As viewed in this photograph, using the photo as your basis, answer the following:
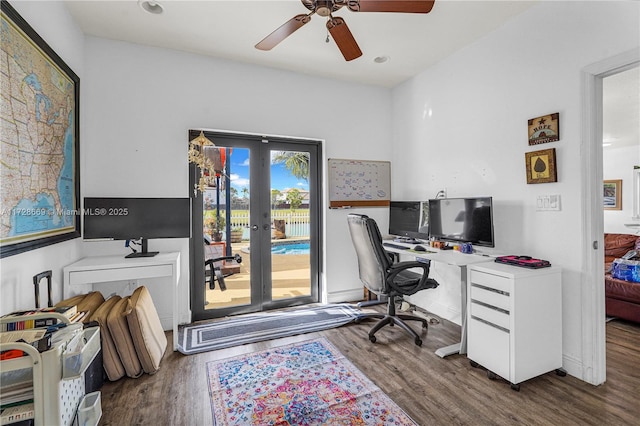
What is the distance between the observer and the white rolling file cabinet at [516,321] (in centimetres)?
199

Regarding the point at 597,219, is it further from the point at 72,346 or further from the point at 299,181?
the point at 72,346

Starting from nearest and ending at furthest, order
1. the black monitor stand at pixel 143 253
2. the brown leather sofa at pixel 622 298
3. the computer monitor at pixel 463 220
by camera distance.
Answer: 1. the computer monitor at pixel 463 220
2. the black monitor stand at pixel 143 253
3. the brown leather sofa at pixel 622 298

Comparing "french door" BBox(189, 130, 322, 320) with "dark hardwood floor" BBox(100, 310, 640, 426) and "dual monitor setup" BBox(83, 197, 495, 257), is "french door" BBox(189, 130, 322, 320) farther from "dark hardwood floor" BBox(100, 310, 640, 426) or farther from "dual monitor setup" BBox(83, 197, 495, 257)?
"dark hardwood floor" BBox(100, 310, 640, 426)

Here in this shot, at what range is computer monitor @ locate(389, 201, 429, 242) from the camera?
10.8ft

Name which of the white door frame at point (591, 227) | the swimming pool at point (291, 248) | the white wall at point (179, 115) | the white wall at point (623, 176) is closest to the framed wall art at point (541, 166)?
the white door frame at point (591, 227)

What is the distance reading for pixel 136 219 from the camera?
8.80ft

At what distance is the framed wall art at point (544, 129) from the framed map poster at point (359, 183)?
1.82 m

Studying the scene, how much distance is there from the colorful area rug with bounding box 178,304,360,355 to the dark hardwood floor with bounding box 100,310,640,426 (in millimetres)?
155

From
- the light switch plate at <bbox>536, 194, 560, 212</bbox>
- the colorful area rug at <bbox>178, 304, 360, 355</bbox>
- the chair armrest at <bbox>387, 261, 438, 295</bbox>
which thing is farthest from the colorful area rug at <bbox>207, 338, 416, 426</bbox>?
the light switch plate at <bbox>536, 194, 560, 212</bbox>

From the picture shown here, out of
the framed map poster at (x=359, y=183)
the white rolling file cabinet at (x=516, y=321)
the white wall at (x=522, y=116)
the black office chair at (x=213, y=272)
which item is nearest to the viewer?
the white rolling file cabinet at (x=516, y=321)

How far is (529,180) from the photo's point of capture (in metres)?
2.44

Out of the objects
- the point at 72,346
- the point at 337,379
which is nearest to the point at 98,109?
the point at 72,346

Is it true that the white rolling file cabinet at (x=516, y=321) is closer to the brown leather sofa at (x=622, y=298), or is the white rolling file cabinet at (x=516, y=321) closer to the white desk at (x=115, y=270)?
the brown leather sofa at (x=622, y=298)

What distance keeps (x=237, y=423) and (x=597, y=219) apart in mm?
2652
